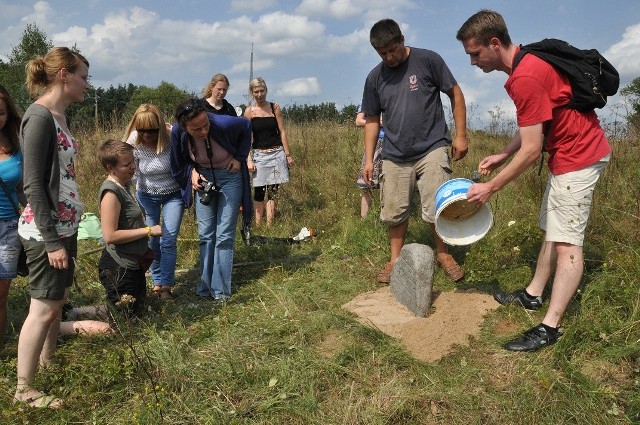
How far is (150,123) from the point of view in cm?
424

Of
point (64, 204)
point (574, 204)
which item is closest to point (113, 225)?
point (64, 204)

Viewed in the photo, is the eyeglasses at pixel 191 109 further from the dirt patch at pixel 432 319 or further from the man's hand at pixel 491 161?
the man's hand at pixel 491 161

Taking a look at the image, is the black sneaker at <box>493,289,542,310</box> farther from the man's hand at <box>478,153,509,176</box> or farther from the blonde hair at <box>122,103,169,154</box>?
the blonde hair at <box>122,103,169,154</box>

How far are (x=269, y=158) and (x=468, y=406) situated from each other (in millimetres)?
4356

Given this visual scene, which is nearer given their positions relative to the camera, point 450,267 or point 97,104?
point 450,267

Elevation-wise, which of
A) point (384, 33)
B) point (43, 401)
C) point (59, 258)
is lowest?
point (43, 401)

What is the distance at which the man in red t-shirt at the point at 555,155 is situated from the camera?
277 centimetres

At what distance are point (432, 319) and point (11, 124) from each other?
302 centimetres

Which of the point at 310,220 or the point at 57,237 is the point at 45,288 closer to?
the point at 57,237

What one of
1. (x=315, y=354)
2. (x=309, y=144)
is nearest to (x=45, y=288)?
(x=315, y=354)

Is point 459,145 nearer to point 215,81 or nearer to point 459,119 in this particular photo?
point 459,119

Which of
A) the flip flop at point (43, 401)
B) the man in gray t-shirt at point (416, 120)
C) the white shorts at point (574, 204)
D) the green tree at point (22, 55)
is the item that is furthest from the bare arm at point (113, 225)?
the green tree at point (22, 55)

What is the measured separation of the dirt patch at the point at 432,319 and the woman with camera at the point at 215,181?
1224 millimetres

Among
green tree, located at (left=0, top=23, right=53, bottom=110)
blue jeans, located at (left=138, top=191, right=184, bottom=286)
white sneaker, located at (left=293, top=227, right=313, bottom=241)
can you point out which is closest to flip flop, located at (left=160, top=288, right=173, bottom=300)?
blue jeans, located at (left=138, top=191, right=184, bottom=286)
